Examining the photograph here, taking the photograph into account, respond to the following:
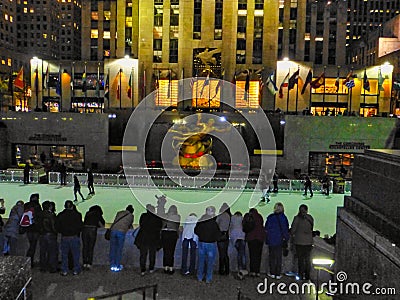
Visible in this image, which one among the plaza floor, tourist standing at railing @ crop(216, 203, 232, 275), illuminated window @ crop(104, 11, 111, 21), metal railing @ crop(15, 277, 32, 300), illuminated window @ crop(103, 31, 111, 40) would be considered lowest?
the plaza floor

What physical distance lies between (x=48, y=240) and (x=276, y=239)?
4.74 meters

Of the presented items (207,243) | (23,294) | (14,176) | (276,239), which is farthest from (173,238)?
(14,176)

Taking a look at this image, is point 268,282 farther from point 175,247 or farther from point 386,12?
point 386,12

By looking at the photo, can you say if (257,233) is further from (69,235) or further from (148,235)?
(69,235)

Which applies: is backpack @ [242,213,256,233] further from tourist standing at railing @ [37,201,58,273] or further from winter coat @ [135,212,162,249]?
tourist standing at railing @ [37,201,58,273]

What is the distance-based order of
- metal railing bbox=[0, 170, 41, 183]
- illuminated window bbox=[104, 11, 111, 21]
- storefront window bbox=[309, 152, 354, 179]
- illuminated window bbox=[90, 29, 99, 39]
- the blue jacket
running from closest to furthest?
the blue jacket → metal railing bbox=[0, 170, 41, 183] → storefront window bbox=[309, 152, 354, 179] → illuminated window bbox=[104, 11, 111, 21] → illuminated window bbox=[90, 29, 99, 39]

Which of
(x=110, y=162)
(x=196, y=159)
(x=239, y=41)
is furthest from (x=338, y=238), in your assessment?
(x=239, y=41)

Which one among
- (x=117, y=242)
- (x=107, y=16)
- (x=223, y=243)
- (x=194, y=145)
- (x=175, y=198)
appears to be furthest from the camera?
(x=107, y=16)

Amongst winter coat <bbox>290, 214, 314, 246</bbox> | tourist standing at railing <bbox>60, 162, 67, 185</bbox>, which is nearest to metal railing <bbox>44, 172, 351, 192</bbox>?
tourist standing at railing <bbox>60, 162, 67, 185</bbox>

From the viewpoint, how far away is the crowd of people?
8.45m

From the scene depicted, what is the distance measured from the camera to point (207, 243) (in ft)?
27.5

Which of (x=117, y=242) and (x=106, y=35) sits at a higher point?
(x=106, y=35)

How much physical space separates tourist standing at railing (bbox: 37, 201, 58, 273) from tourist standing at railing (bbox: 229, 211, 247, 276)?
12.1 feet

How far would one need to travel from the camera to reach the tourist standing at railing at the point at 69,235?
8.50 meters
